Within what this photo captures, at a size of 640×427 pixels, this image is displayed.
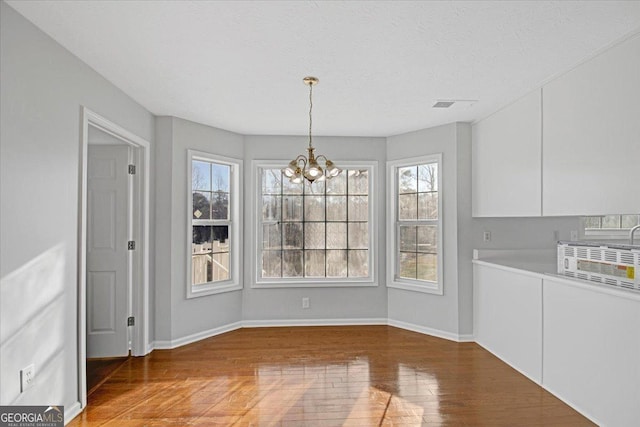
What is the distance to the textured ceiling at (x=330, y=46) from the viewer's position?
7.48 ft

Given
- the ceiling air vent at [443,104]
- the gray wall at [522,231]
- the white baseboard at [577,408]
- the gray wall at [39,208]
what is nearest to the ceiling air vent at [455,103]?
the ceiling air vent at [443,104]

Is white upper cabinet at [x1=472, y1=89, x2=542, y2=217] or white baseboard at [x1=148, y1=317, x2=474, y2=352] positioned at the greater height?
white upper cabinet at [x1=472, y1=89, x2=542, y2=217]

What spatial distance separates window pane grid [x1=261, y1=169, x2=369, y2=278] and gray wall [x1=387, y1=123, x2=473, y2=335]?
1024 millimetres

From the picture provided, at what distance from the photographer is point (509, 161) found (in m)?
4.06

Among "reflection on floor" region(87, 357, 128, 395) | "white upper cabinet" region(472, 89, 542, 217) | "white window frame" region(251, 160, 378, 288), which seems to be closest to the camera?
"reflection on floor" region(87, 357, 128, 395)

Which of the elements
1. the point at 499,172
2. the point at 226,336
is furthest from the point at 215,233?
the point at 499,172

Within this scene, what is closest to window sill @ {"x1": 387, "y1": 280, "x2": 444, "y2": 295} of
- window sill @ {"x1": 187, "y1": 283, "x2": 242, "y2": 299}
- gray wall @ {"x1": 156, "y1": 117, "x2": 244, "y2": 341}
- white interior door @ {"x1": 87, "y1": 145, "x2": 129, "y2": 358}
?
window sill @ {"x1": 187, "y1": 283, "x2": 242, "y2": 299}

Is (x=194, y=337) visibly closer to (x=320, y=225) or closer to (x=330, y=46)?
(x=320, y=225)

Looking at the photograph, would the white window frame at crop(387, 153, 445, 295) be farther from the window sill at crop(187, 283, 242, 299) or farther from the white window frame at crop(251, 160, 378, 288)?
the window sill at crop(187, 283, 242, 299)

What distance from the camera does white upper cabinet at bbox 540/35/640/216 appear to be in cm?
260

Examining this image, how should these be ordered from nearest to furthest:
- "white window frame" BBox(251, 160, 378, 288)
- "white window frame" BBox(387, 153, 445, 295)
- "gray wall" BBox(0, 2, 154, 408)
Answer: "gray wall" BBox(0, 2, 154, 408), "white window frame" BBox(387, 153, 445, 295), "white window frame" BBox(251, 160, 378, 288)

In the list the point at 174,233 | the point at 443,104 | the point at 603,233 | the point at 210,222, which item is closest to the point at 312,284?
the point at 210,222

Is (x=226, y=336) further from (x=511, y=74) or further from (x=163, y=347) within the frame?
(x=511, y=74)

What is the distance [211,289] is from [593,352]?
3.82 m
